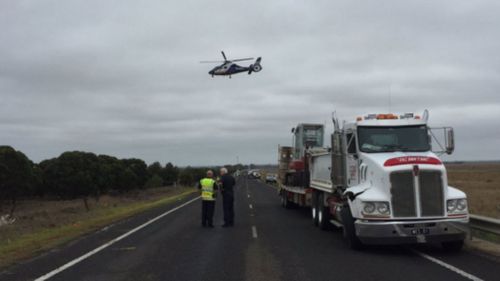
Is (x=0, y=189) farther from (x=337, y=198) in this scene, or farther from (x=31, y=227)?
(x=337, y=198)

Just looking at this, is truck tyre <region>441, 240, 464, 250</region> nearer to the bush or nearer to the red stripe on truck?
the red stripe on truck

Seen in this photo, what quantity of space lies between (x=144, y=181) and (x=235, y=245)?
187 feet

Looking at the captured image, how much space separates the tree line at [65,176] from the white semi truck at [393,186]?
9.78 m

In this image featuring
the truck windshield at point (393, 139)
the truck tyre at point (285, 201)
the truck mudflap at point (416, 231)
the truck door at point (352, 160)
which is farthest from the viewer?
the truck tyre at point (285, 201)

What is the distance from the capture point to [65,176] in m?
39.9

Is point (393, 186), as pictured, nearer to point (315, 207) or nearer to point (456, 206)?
point (456, 206)

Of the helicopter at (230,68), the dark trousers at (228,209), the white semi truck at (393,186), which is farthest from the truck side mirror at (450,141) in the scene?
the helicopter at (230,68)

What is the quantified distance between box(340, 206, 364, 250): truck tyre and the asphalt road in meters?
0.18

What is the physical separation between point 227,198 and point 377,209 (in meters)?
7.04

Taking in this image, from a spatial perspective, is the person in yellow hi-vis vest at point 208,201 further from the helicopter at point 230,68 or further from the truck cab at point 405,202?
the helicopter at point 230,68

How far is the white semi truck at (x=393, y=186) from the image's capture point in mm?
10234

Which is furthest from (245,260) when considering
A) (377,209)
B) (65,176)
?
(65,176)

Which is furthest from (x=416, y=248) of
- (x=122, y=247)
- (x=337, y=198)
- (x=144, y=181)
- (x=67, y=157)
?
(x=144, y=181)

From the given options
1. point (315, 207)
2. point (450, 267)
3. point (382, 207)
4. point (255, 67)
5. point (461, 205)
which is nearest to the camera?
point (450, 267)
